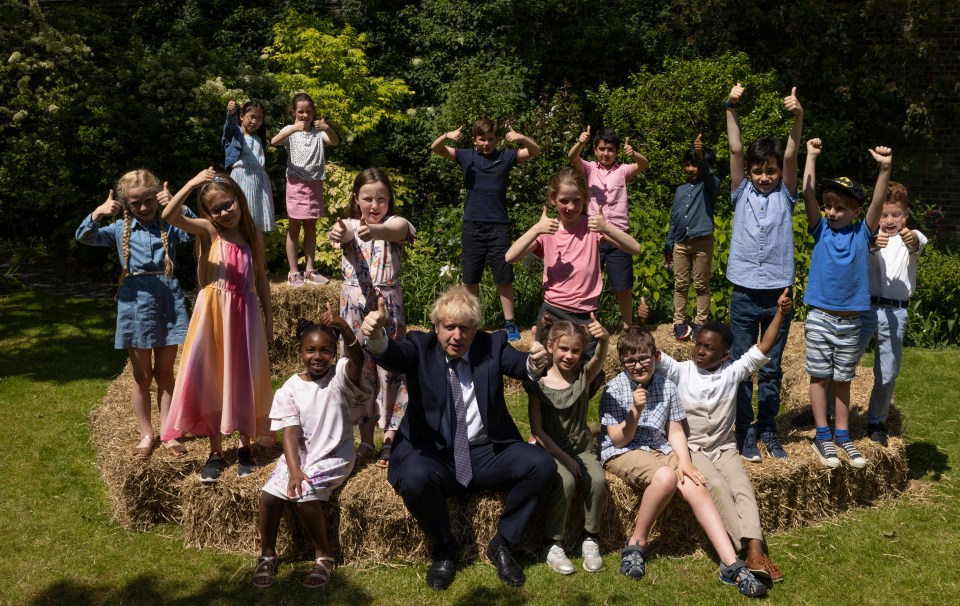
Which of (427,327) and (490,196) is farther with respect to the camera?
(427,327)

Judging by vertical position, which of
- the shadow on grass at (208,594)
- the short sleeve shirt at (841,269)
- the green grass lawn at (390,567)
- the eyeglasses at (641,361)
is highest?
the short sleeve shirt at (841,269)

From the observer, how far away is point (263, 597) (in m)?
4.25

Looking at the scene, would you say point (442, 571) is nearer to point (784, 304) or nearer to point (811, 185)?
point (784, 304)

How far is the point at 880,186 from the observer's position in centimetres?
507

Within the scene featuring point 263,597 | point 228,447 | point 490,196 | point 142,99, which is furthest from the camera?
point 142,99

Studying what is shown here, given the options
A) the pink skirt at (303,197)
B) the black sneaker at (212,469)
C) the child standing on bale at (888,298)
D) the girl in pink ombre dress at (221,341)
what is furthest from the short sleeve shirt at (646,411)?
the pink skirt at (303,197)

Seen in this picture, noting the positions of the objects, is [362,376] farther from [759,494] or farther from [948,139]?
[948,139]

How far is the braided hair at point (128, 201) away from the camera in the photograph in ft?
16.4

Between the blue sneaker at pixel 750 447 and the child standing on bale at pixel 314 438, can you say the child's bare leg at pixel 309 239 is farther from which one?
the blue sneaker at pixel 750 447

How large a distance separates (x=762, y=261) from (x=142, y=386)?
12.4 feet

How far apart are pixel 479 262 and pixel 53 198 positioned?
6.34 meters

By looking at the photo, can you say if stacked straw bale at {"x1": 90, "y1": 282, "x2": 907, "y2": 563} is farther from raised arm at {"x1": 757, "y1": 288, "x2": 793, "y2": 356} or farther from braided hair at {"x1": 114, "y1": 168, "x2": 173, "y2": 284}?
braided hair at {"x1": 114, "y1": 168, "x2": 173, "y2": 284}

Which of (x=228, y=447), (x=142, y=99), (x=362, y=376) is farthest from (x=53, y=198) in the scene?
(x=362, y=376)

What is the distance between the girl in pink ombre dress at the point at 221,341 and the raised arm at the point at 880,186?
363 cm
